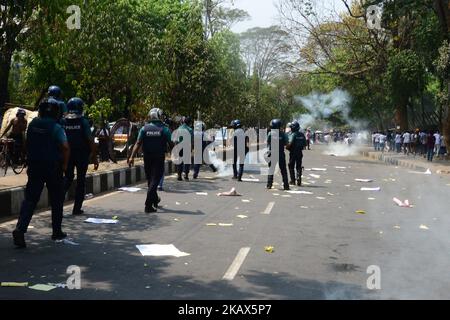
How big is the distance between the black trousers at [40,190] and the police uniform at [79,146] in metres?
2.34

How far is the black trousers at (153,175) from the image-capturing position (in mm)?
11047

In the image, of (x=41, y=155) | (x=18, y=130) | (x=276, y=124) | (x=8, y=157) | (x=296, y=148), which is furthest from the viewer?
(x=18, y=130)

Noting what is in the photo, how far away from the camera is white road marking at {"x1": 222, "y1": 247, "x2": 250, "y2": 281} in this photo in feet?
20.7

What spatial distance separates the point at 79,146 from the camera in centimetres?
1056

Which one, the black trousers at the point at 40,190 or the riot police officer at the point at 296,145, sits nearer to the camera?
the black trousers at the point at 40,190

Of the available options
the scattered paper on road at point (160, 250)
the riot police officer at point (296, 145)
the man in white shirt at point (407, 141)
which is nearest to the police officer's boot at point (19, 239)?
the scattered paper on road at point (160, 250)

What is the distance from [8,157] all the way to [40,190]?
880cm

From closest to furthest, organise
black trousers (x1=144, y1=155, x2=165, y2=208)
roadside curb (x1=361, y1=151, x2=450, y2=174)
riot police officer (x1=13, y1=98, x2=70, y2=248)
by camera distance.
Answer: riot police officer (x1=13, y1=98, x2=70, y2=248) < black trousers (x1=144, y1=155, x2=165, y2=208) < roadside curb (x1=361, y1=151, x2=450, y2=174)

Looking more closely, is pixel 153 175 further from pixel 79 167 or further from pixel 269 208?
pixel 269 208

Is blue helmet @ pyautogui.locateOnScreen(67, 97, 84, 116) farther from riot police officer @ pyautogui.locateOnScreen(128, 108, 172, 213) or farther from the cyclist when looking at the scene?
the cyclist

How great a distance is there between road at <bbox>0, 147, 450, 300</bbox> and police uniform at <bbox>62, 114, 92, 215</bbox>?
1.66 feet

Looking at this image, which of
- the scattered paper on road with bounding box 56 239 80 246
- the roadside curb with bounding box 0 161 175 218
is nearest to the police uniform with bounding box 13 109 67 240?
the scattered paper on road with bounding box 56 239 80 246

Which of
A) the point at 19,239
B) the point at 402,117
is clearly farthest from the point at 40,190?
the point at 402,117

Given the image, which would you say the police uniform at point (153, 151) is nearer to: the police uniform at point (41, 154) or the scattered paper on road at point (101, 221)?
the scattered paper on road at point (101, 221)
